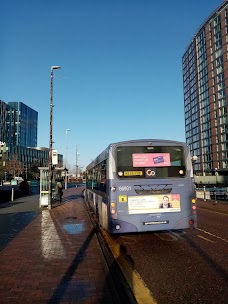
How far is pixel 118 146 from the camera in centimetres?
898

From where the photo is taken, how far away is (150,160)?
8984mm

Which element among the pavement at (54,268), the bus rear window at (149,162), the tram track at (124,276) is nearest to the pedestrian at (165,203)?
the bus rear window at (149,162)

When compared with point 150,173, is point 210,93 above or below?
above

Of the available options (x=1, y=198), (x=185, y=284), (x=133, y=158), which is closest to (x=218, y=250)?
(x=185, y=284)

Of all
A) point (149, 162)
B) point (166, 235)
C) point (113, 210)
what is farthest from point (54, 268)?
point (166, 235)

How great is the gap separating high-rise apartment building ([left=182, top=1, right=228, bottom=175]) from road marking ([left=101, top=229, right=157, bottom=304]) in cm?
8140

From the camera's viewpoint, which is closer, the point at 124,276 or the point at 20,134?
the point at 124,276

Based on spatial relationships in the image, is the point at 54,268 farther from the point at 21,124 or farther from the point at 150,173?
the point at 21,124

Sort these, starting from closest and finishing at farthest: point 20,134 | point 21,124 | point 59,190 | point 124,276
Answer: point 124,276, point 59,190, point 20,134, point 21,124

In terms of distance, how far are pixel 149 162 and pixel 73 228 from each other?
4.61 meters

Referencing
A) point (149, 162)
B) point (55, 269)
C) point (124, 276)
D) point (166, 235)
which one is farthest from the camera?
point (166, 235)

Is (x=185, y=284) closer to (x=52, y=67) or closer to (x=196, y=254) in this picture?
(x=196, y=254)

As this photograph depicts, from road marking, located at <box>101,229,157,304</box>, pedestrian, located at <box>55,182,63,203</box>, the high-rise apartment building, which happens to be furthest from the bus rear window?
the high-rise apartment building

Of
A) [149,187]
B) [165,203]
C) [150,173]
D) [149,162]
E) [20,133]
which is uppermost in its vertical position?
[20,133]
